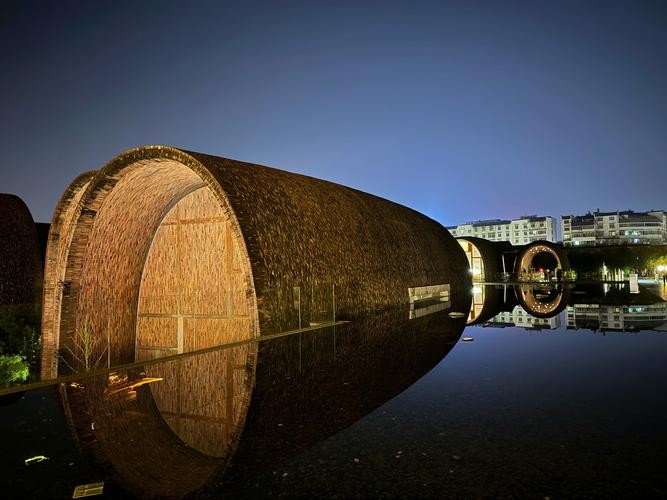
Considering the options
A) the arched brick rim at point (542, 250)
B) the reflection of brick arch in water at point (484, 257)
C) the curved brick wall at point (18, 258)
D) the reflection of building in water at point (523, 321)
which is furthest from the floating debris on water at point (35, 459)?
the arched brick rim at point (542, 250)

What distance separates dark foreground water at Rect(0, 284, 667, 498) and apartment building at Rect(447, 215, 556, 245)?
5368 inches

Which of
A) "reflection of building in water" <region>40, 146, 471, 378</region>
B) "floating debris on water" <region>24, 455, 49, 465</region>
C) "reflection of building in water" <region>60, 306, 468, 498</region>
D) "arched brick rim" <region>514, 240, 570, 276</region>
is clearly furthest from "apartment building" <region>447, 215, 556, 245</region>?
"floating debris on water" <region>24, 455, 49, 465</region>

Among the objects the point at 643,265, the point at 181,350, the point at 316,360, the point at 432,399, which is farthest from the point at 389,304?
the point at 643,265

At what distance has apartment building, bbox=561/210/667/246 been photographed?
119 m

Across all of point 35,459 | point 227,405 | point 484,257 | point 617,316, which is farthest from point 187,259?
point 484,257

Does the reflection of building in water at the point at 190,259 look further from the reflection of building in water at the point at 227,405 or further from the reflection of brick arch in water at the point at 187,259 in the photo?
the reflection of building in water at the point at 227,405

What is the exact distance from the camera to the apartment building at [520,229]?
13275 centimetres

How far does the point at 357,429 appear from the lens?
15.8ft

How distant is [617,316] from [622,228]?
125m

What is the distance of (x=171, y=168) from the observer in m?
11.3

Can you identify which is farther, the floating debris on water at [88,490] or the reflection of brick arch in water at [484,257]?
the reflection of brick arch in water at [484,257]

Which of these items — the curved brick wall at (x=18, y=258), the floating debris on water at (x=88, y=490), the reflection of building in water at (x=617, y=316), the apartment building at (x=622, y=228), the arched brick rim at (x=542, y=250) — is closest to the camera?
the floating debris on water at (x=88, y=490)

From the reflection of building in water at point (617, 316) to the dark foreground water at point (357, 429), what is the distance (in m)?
→ 4.87

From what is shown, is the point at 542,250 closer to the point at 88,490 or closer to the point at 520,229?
the point at 88,490
